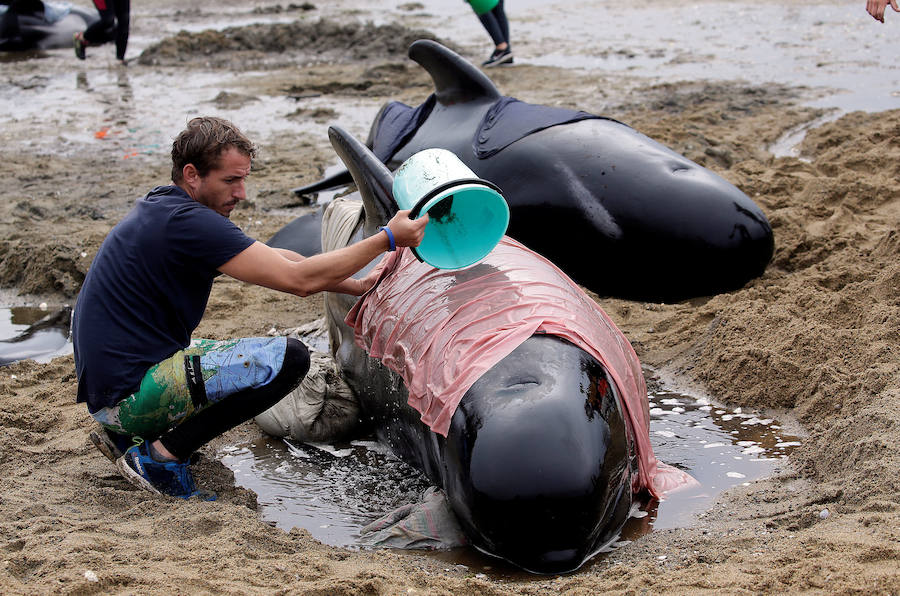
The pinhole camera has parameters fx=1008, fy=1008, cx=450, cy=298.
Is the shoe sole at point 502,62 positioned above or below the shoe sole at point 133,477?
above

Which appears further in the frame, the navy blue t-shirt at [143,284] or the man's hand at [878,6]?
the man's hand at [878,6]

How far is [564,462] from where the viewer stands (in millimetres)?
3459

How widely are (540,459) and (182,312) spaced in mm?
1713

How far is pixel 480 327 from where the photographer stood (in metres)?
3.98

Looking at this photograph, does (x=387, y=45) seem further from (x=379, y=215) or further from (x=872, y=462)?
(x=872, y=462)

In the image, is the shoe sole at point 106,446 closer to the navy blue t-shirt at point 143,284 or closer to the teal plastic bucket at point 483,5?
the navy blue t-shirt at point 143,284

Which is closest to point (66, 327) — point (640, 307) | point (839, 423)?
point (640, 307)

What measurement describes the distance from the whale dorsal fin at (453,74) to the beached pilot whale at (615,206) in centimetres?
23

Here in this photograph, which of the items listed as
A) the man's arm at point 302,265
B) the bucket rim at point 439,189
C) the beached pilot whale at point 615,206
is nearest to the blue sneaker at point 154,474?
the man's arm at point 302,265

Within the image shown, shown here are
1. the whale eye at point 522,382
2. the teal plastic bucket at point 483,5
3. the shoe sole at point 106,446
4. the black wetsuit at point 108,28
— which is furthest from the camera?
the black wetsuit at point 108,28

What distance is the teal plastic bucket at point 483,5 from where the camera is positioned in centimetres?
1255

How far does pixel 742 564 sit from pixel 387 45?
41.6 feet

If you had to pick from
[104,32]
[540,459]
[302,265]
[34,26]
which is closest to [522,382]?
[540,459]

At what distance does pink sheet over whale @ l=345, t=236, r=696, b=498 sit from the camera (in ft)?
12.8
